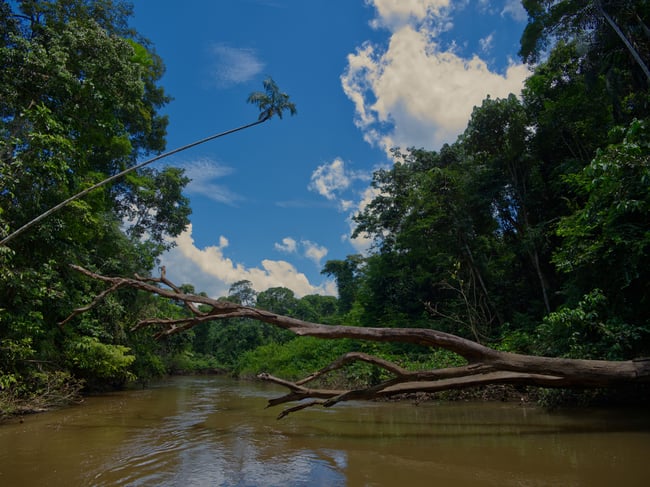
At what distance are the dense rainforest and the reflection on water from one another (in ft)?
6.09

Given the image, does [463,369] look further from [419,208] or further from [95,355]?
[419,208]

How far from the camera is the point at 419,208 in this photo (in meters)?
16.4

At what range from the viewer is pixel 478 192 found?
48.6 ft

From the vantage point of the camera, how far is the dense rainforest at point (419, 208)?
747cm

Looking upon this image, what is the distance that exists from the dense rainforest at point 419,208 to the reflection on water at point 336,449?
186cm

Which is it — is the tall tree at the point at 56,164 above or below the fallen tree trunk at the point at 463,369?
above

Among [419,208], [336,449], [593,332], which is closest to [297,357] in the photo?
[419,208]

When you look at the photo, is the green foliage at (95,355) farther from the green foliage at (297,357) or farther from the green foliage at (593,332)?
the green foliage at (593,332)

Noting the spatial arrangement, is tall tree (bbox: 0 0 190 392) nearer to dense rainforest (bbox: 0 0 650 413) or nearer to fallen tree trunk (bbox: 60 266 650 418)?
dense rainforest (bbox: 0 0 650 413)

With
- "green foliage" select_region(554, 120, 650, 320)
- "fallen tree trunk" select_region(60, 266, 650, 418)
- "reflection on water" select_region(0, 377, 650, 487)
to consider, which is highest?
"green foliage" select_region(554, 120, 650, 320)

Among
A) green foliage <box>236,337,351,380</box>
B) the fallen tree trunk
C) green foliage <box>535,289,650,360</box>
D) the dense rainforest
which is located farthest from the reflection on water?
green foliage <box>236,337,351,380</box>

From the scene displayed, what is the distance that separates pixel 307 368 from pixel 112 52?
49.7 ft

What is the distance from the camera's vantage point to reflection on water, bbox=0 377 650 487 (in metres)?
3.78

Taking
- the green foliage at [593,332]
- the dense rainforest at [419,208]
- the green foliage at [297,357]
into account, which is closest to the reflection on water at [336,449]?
the green foliage at [593,332]
